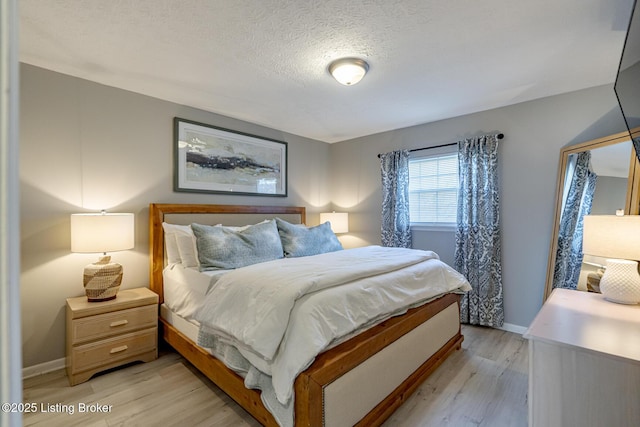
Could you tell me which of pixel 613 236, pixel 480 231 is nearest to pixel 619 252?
pixel 613 236

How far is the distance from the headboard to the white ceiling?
112 cm

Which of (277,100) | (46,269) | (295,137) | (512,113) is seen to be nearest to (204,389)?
(46,269)

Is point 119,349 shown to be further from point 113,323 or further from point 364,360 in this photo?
point 364,360

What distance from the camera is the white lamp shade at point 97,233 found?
2170 millimetres

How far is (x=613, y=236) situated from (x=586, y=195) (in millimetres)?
994

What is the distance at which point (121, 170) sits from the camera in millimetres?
2680

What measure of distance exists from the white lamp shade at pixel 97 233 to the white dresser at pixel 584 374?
2.73 metres

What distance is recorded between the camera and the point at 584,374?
1.17m

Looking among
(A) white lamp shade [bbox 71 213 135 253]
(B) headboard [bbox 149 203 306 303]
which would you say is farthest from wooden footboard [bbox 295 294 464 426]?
(B) headboard [bbox 149 203 306 303]

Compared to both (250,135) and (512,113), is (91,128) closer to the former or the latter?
(250,135)

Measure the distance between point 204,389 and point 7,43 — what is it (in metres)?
2.31

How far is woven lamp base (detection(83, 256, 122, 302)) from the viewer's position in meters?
2.26

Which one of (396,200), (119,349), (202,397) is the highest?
(396,200)

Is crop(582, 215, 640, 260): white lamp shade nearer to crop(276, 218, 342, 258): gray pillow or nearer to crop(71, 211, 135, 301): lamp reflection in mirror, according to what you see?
crop(276, 218, 342, 258): gray pillow
